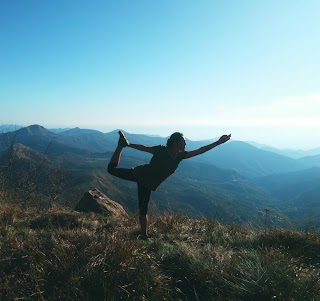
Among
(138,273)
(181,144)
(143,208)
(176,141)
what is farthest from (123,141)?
(138,273)

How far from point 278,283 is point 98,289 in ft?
6.81

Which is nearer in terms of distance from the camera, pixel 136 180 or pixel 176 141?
pixel 176 141

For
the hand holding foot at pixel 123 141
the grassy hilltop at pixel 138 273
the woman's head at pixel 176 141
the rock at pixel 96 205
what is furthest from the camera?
the rock at pixel 96 205

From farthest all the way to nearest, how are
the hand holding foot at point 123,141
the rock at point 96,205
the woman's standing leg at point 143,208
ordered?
the rock at point 96,205
the hand holding foot at point 123,141
the woman's standing leg at point 143,208

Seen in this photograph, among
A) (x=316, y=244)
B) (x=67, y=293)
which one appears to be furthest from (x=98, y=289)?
(x=316, y=244)

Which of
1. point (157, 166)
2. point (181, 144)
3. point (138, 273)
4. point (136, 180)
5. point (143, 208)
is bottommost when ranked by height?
point (138, 273)

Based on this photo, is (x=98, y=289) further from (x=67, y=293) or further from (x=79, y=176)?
(x=79, y=176)

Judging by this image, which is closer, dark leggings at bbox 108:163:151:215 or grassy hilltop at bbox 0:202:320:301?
grassy hilltop at bbox 0:202:320:301

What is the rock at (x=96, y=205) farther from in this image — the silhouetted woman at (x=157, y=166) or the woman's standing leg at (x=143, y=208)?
the silhouetted woman at (x=157, y=166)

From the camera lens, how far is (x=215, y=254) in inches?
199

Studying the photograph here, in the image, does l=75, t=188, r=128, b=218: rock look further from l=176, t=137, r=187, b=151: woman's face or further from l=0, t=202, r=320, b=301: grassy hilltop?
l=0, t=202, r=320, b=301: grassy hilltop

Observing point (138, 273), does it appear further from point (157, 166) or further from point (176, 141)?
point (176, 141)

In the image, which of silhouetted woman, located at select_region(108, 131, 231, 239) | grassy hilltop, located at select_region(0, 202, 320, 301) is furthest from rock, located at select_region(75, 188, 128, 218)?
grassy hilltop, located at select_region(0, 202, 320, 301)

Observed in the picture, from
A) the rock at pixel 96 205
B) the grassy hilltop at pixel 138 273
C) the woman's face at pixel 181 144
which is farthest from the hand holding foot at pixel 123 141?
the rock at pixel 96 205
